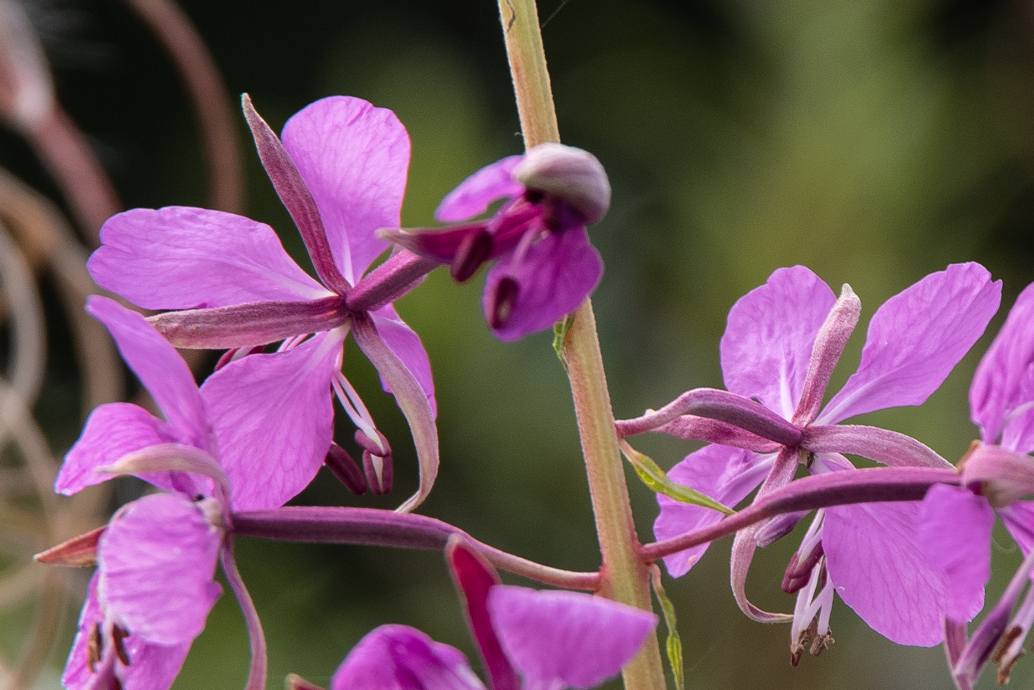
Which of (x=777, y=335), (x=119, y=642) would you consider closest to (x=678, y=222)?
(x=777, y=335)

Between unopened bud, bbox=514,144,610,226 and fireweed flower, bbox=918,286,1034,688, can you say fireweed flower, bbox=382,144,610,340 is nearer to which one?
unopened bud, bbox=514,144,610,226

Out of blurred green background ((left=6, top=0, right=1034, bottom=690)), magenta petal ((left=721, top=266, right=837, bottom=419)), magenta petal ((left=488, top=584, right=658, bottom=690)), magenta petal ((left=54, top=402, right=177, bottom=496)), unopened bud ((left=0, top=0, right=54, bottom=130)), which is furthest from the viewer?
blurred green background ((left=6, top=0, right=1034, bottom=690))

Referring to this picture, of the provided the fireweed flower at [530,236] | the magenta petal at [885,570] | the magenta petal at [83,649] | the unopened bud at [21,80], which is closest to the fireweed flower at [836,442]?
the magenta petal at [885,570]

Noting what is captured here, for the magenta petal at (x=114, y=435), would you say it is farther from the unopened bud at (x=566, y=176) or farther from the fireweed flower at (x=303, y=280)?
the unopened bud at (x=566, y=176)

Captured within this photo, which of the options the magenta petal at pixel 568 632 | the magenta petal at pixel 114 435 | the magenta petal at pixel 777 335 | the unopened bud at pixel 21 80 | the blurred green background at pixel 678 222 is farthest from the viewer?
the blurred green background at pixel 678 222

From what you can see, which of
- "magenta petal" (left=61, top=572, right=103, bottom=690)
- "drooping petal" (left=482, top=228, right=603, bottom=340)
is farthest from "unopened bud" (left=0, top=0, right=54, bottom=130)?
"drooping petal" (left=482, top=228, right=603, bottom=340)

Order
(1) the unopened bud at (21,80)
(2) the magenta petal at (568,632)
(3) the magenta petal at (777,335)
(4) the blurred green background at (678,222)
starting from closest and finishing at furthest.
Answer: (2) the magenta petal at (568,632)
(3) the magenta petal at (777,335)
(1) the unopened bud at (21,80)
(4) the blurred green background at (678,222)

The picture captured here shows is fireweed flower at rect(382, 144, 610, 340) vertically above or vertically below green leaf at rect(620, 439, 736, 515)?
above

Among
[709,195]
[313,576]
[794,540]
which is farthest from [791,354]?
[313,576]

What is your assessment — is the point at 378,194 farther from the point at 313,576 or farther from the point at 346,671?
the point at 313,576
